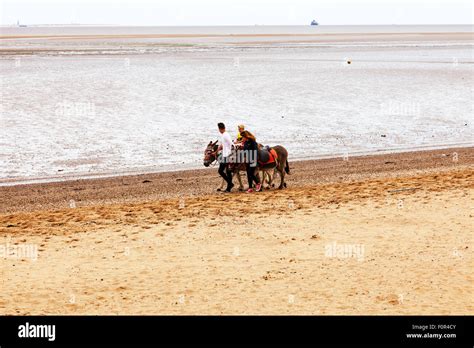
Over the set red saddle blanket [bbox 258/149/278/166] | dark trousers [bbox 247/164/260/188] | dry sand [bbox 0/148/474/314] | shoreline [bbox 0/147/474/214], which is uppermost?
red saddle blanket [bbox 258/149/278/166]

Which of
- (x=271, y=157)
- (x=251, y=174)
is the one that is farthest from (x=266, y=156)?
(x=251, y=174)

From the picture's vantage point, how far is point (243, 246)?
626 inches

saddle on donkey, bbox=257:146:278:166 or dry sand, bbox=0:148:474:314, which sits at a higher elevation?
saddle on donkey, bbox=257:146:278:166

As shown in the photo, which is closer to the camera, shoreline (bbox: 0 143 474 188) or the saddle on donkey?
the saddle on donkey

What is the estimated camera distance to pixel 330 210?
18812mm

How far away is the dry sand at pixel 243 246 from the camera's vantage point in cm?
1245

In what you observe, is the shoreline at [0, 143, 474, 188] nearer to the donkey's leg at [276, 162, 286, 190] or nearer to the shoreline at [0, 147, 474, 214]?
the shoreline at [0, 147, 474, 214]

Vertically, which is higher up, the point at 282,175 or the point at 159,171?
the point at 282,175

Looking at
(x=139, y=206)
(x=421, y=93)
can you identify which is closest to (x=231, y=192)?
(x=139, y=206)

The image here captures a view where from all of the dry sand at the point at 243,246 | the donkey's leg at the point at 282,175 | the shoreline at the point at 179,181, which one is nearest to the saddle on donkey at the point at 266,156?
the donkey's leg at the point at 282,175

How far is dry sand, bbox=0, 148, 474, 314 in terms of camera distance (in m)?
12.4

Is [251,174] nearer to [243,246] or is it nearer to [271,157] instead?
[271,157]

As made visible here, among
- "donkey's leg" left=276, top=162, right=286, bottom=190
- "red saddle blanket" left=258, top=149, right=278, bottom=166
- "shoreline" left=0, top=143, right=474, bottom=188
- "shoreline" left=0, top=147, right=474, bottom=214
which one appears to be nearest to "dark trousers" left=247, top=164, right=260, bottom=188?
"red saddle blanket" left=258, top=149, right=278, bottom=166

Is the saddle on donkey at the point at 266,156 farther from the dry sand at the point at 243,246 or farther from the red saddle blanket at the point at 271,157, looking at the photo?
the dry sand at the point at 243,246
